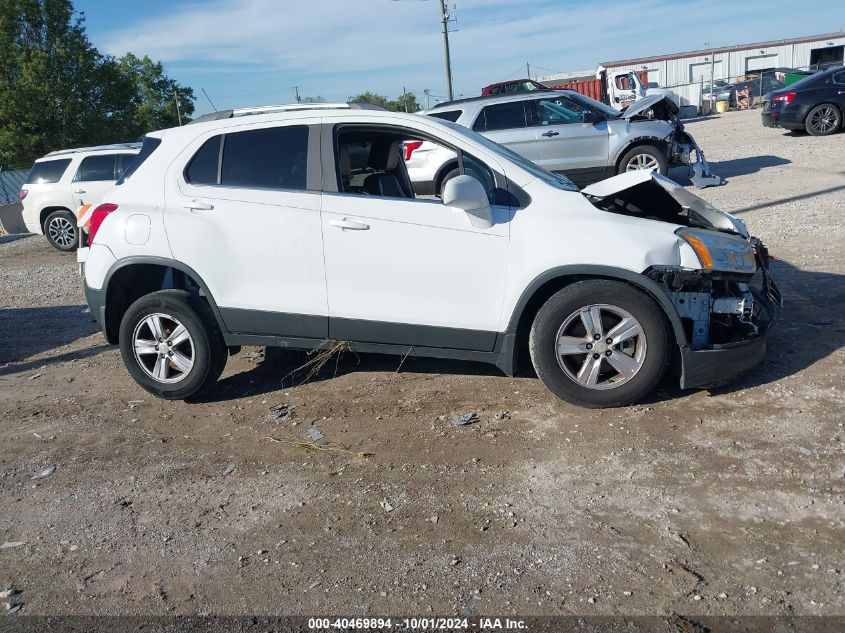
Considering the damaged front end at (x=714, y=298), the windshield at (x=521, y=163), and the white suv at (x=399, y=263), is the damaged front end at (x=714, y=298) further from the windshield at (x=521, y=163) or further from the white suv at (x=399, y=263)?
the windshield at (x=521, y=163)

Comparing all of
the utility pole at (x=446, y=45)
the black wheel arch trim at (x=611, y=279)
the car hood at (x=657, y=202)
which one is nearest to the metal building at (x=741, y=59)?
the utility pole at (x=446, y=45)

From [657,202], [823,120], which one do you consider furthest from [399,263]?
[823,120]

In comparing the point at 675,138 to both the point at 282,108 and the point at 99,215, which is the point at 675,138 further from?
the point at 99,215

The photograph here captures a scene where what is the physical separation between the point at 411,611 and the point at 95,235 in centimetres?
370

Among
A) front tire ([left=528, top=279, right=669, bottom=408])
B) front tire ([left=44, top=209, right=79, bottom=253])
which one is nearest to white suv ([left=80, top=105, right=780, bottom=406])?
front tire ([left=528, top=279, right=669, bottom=408])

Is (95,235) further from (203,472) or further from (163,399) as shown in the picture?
(203,472)

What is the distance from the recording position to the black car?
1852 cm

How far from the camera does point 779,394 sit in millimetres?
4879

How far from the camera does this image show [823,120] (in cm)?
1881

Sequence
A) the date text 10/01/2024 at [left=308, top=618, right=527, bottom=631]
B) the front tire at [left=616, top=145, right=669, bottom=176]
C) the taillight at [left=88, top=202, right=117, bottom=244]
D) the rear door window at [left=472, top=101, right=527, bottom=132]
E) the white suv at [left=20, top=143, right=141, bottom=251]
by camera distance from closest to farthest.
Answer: the date text 10/01/2024 at [left=308, top=618, right=527, bottom=631], the taillight at [left=88, top=202, right=117, bottom=244], the front tire at [left=616, top=145, right=669, bottom=176], the rear door window at [left=472, top=101, right=527, bottom=132], the white suv at [left=20, top=143, right=141, bottom=251]

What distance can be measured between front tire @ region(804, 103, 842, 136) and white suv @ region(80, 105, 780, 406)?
1577 cm

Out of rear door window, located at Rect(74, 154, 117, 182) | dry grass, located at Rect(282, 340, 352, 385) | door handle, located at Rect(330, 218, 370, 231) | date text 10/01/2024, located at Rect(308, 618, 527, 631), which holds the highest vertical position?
rear door window, located at Rect(74, 154, 117, 182)

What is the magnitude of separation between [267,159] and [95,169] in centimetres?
1039

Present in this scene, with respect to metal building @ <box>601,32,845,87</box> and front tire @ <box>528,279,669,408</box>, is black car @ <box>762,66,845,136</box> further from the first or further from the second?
metal building @ <box>601,32,845,87</box>
